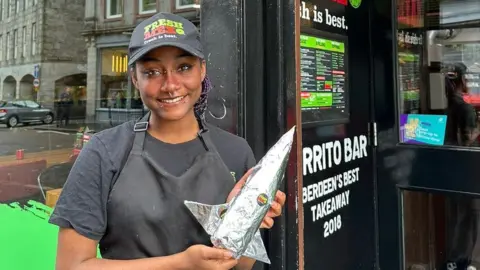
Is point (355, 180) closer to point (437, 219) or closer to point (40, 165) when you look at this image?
point (437, 219)

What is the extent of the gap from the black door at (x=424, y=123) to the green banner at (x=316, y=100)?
1.60 feet

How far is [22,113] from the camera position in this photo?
157 cm

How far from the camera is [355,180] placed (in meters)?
2.35

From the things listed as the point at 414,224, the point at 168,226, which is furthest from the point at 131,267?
the point at 414,224

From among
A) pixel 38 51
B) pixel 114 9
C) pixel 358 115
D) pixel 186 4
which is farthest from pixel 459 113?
pixel 38 51

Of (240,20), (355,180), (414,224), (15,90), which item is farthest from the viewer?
(414,224)

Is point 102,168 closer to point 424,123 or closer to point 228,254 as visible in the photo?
point 228,254

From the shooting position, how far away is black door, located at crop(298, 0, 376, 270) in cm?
201

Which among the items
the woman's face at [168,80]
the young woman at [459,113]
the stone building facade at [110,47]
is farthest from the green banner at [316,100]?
the woman's face at [168,80]

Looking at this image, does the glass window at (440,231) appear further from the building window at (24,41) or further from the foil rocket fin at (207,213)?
the building window at (24,41)

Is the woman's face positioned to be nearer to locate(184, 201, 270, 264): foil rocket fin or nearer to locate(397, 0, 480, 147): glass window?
locate(184, 201, 270, 264): foil rocket fin

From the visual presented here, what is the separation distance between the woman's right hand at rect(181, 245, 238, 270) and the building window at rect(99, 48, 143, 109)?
0.81 meters

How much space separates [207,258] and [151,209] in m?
0.19

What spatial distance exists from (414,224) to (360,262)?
1.36ft
